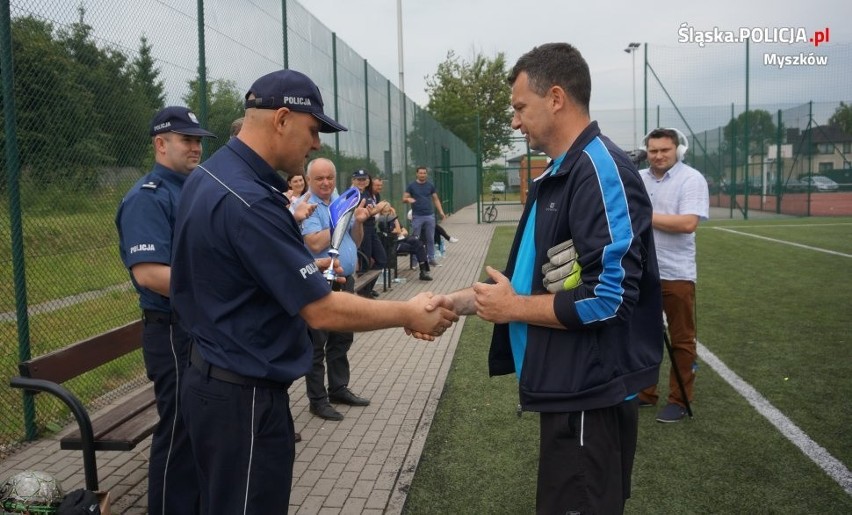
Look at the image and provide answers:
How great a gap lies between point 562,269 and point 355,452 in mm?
3157

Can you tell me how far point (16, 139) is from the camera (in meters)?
4.76

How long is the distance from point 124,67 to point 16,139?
141 cm

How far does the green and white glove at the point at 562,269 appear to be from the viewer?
7.72ft

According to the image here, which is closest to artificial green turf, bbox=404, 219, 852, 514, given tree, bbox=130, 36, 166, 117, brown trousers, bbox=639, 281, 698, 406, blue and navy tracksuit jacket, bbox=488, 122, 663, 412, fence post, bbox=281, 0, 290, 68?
brown trousers, bbox=639, 281, 698, 406

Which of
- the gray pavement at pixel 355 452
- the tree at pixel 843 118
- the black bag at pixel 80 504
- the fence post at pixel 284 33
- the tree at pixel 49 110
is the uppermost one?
the tree at pixel 843 118

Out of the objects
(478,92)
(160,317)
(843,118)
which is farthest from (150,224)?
(478,92)

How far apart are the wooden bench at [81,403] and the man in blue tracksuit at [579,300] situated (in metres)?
2.31

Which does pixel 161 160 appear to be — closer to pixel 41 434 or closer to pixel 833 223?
pixel 41 434

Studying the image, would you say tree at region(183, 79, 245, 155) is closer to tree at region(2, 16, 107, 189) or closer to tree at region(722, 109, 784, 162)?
tree at region(2, 16, 107, 189)

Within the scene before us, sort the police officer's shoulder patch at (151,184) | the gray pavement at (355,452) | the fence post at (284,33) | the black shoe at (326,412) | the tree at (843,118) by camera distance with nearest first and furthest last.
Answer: the police officer's shoulder patch at (151,184) → the gray pavement at (355,452) → the black shoe at (326,412) → the fence post at (284,33) → the tree at (843,118)

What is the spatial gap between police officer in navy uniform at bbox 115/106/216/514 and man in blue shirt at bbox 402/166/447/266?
10.5 meters

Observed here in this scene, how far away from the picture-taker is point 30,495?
319 cm

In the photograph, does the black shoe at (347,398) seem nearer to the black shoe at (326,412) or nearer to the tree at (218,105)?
the black shoe at (326,412)

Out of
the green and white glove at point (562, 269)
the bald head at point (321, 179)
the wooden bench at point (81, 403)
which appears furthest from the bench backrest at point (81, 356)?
the green and white glove at point (562, 269)
